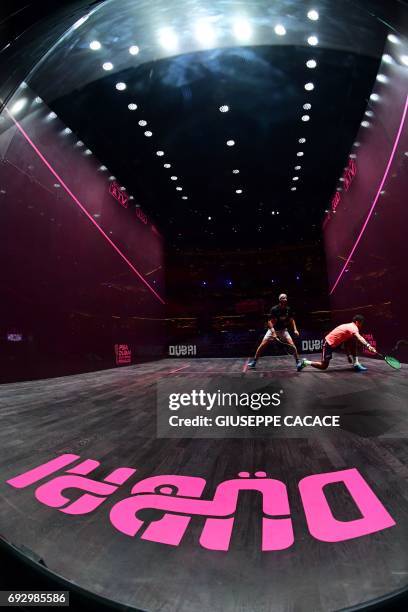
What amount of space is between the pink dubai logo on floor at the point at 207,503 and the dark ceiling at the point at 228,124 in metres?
4.19

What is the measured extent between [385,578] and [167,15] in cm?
342

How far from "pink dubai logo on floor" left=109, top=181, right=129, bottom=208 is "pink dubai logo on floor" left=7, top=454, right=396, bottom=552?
726cm

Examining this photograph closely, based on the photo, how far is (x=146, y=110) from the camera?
5.02 meters

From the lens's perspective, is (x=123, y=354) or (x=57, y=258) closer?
(x=57, y=258)

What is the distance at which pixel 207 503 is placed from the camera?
124 centimetres

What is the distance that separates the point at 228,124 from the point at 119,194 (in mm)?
3664

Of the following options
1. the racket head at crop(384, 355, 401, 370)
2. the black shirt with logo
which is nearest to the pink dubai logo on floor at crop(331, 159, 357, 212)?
the black shirt with logo

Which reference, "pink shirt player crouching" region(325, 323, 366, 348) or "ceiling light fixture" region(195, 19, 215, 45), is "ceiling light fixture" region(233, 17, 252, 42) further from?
"pink shirt player crouching" region(325, 323, 366, 348)

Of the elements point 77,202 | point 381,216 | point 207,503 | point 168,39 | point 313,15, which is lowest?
point 207,503

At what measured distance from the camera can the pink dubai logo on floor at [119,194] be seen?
7625 mm

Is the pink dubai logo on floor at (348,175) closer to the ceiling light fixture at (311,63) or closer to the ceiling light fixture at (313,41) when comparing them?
the ceiling light fixture at (311,63)

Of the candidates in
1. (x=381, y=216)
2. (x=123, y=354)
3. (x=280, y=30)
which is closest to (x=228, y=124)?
(x=280, y=30)

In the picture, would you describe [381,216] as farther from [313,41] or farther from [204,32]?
[204,32]

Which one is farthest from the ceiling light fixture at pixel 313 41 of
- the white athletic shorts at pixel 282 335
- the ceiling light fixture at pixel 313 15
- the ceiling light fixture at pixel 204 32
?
the white athletic shorts at pixel 282 335
